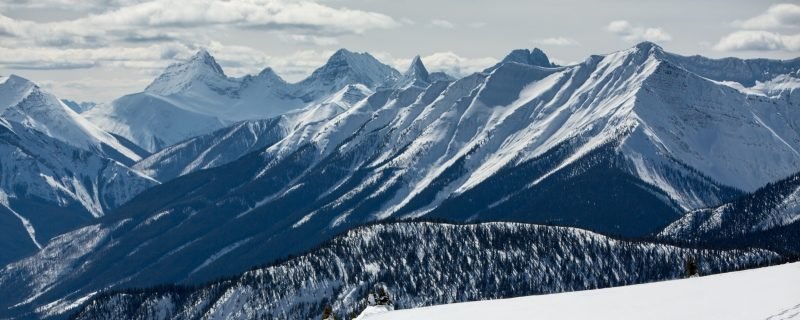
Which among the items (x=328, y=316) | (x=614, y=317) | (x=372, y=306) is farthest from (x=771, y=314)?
(x=328, y=316)

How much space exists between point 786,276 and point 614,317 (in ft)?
46.9

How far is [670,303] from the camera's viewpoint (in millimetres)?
97875

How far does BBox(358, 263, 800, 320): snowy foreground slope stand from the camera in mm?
88688

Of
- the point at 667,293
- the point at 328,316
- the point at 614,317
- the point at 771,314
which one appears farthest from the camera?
the point at 328,316

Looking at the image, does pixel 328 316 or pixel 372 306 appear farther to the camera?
pixel 328 316

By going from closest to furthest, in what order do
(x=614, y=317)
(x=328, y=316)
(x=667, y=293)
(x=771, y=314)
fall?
(x=771, y=314), (x=614, y=317), (x=667, y=293), (x=328, y=316)

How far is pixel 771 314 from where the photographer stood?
3329 inches

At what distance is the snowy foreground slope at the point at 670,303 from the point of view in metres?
88.7

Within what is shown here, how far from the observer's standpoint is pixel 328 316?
143m

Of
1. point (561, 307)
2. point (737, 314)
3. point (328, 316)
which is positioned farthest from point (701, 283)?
point (328, 316)

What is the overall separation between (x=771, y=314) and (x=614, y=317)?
13.9 m

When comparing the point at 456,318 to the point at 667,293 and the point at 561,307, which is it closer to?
the point at 561,307

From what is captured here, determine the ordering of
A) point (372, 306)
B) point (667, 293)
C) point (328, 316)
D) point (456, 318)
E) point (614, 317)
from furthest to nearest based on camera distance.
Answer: point (328, 316), point (372, 306), point (456, 318), point (667, 293), point (614, 317)

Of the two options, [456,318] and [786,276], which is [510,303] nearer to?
[456,318]
